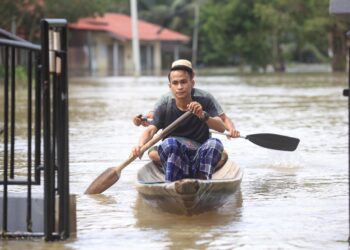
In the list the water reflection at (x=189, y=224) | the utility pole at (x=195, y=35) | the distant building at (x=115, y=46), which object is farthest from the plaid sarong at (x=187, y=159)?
the utility pole at (x=195, y=35)

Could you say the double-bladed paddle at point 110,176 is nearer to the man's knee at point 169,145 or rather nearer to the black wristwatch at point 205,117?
the man's knee at point 169,145

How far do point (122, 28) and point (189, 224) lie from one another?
67412mm

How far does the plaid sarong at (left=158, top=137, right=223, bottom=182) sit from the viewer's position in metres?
8.81

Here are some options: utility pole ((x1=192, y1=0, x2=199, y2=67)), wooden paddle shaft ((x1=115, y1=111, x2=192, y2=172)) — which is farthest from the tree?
wooden paddle shaft ((x1=115, y1=111, x2=192, y2=172))

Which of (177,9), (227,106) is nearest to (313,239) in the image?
(227,106)

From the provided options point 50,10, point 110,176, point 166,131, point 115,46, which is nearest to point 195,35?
point 115,46

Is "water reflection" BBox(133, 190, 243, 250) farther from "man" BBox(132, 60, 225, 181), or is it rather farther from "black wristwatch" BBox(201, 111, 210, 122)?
"black wristwatch" BBox(201, 111, 210, 122)

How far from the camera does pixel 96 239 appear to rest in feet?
24.4

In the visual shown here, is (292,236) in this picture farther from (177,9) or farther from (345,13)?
(177,9)

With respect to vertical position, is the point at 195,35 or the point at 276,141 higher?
the point at 195,35

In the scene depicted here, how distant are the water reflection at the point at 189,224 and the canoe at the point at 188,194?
0.09m

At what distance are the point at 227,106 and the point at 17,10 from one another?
2254cm

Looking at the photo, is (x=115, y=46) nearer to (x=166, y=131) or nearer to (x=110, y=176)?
(x=110, y=176)

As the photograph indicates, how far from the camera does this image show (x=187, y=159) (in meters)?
8.92
